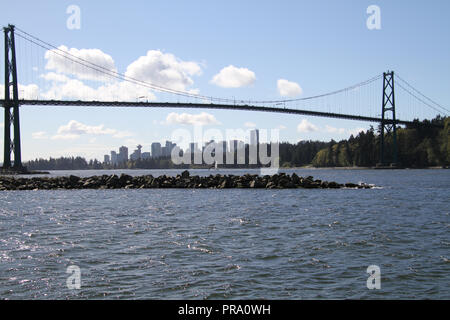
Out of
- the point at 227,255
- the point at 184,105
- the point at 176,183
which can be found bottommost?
the point at 227,255

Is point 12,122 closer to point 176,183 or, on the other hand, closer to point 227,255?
point 176,183

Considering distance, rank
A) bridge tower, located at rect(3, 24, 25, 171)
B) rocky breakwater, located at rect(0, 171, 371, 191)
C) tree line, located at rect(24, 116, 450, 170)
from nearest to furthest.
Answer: rocky breakwater, located at rect(0, 171, 371, 191), bridge tower, located at rect(3, 24, 25, 171), tree line, located at rect(24, 116, 450, 170)

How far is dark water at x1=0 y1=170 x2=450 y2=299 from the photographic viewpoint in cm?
796

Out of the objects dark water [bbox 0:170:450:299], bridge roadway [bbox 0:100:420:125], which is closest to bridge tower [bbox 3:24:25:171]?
bridge roadway [bbox 0:100:420:125]

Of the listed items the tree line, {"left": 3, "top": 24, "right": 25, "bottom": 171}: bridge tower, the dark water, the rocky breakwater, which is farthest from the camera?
the tree line

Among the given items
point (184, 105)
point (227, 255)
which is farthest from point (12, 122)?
point (227, 255)

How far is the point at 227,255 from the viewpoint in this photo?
421 inches

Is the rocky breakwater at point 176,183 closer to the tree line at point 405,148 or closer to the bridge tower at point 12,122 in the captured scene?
the bridge tower at point 12,122

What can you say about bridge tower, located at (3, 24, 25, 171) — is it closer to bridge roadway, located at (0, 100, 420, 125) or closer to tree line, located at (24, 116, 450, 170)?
bridge roadway, located at (0, 100, 420, 125)

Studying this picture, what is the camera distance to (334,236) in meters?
13.4

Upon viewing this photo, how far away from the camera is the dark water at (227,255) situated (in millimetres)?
7965
